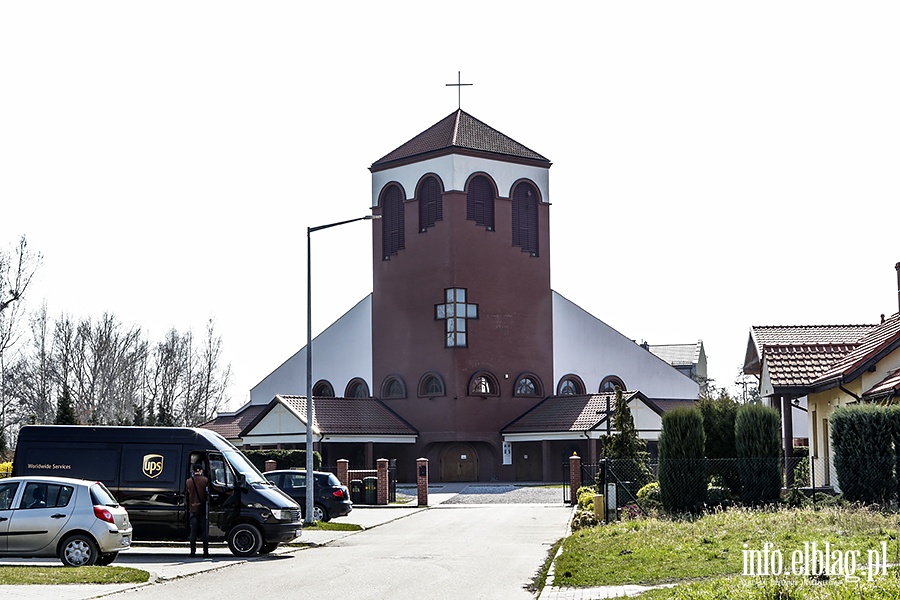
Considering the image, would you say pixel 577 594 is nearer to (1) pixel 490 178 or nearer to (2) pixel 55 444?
(2) pixel 55 444

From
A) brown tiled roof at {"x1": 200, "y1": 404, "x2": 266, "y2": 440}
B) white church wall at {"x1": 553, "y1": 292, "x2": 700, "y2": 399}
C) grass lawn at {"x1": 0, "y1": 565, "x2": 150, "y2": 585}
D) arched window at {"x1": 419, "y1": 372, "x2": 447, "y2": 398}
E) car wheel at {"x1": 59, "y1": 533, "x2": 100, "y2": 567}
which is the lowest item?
grass lawn at {"x1": 0, "y1": 565, "x2": 150, "y2": 585}

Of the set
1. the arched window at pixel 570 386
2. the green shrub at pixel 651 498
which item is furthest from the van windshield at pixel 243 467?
the arched window at pixel 570 386

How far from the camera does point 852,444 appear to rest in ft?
71.4

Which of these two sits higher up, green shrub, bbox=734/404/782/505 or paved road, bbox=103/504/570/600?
green shrub, bbox=734/404/782/505

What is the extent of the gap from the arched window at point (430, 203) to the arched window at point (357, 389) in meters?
9.19

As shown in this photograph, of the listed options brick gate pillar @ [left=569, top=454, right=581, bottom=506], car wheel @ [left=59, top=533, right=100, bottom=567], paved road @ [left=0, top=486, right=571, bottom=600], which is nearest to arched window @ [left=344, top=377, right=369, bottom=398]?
brick gate pillar @ [left=569, top=454, right=581, bottom=506]

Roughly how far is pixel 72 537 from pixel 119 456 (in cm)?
330

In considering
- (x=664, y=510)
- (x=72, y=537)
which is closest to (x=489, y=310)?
(x=664, y=510)

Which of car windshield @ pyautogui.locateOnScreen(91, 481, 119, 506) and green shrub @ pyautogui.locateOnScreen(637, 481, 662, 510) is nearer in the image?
car windshield @ pyautogui.locateOnScreen(91, 481, 119, 506)

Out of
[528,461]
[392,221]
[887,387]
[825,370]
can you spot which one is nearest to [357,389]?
[392,221]

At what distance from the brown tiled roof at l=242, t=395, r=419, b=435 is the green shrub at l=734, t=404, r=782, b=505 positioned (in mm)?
34591

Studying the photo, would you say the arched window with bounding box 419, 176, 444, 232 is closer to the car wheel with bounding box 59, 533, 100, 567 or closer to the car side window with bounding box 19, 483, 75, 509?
the car side window with bounding box 19, 483, 75, 509

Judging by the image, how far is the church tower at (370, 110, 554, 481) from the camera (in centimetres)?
5925

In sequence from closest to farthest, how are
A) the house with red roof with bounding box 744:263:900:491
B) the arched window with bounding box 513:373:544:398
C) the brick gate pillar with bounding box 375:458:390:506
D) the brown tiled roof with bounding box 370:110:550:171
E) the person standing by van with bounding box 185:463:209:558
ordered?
the person standing by van with bounding box 185:463:209:558, the house with red roof with bounding box 744:263:900:491, the brick gate pillar with bounding box 375:458:390:506, the brown tiled roof with bounding box 370:110:550:171, the arched window with bounding box 513:373:544:398
